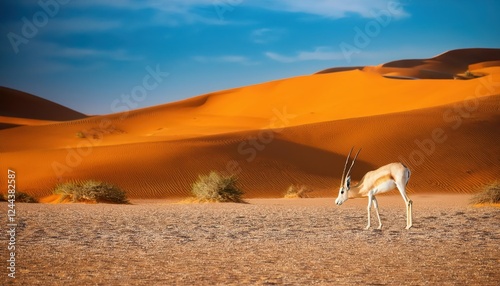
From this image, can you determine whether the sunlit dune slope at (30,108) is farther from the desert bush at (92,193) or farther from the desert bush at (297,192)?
the desert bush at (92,193)

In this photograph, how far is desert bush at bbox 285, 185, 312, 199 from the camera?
96.4ft

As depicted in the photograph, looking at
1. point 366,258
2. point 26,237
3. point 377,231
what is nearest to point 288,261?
point 366,258

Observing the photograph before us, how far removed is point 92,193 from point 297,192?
11601 millimetres

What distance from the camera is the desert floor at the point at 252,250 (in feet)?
24.5

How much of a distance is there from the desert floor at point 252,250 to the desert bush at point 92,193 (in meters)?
7.00

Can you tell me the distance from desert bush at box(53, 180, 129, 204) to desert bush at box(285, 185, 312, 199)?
928 centimetres

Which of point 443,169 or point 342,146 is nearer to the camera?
point 443,169

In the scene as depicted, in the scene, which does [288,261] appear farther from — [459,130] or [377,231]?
[459,130]

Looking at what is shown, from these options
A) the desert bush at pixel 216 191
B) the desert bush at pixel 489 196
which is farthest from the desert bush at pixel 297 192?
the desert bush at pixel 489 196

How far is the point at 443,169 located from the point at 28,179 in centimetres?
2521

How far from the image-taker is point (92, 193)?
2302 cm

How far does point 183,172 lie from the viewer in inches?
1368

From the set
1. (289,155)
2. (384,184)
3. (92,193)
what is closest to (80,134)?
(289,155)

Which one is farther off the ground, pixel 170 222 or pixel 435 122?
pixel 435 122
